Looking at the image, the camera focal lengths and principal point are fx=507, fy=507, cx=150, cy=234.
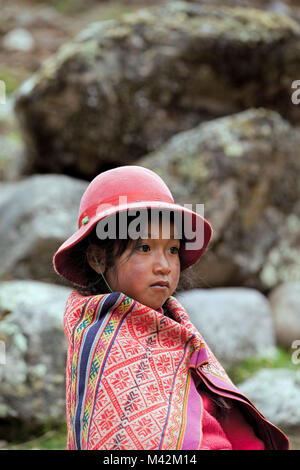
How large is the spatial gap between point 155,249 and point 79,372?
47cm

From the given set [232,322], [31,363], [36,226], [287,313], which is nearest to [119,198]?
[31,363]

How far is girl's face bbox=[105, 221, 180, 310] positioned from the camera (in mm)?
1703

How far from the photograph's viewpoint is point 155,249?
1.74 m

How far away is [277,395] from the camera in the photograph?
11.8ft

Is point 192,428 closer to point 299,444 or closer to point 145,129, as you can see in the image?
point 299,444

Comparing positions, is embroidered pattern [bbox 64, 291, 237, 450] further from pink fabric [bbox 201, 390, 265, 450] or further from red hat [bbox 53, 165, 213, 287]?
red hat [bbox 53, 165, 213, 287]

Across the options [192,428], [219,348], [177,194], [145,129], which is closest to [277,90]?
[145,129]

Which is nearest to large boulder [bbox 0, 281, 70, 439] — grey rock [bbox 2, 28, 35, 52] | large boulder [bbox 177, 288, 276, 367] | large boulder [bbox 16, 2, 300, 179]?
large boulder [bbox 177, 288, 276, 367]

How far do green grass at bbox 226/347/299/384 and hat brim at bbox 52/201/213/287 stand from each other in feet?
7.65

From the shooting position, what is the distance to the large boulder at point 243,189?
4797mm

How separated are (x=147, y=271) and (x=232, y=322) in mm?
2975

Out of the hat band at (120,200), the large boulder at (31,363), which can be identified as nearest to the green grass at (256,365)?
the large boulder at (31,363)

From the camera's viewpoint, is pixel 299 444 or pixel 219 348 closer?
pixel 299 444

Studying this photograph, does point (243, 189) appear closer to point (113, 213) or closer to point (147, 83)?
point (147, 83)
